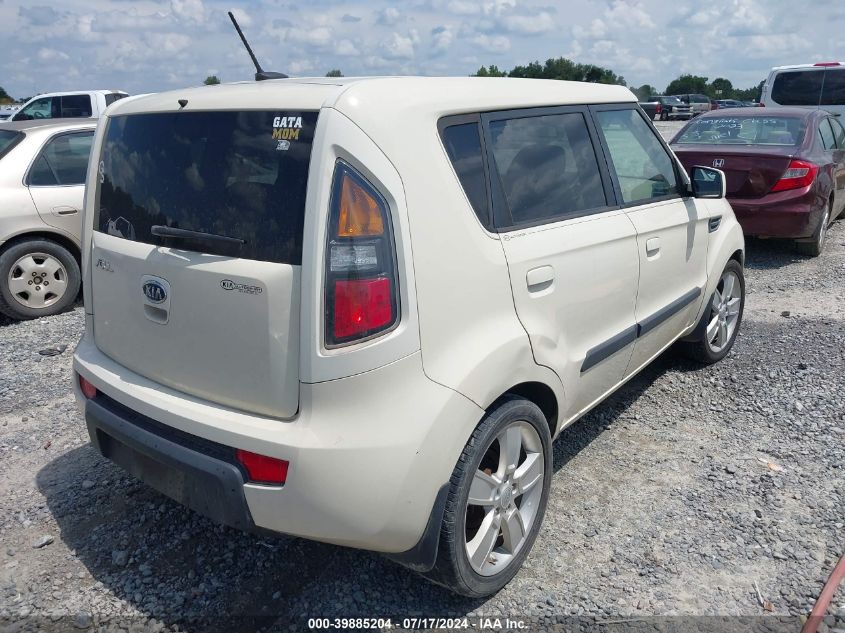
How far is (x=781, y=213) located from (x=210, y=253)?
21.4 feet

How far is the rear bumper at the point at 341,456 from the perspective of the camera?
2.17 m

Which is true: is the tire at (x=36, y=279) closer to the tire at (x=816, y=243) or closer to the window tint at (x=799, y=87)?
the tire at (x=816, y=243)

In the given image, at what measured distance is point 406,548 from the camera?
2.35 m

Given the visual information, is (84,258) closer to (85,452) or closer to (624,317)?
(85,452)

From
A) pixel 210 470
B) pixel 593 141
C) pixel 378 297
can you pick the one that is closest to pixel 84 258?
pixel 210 470

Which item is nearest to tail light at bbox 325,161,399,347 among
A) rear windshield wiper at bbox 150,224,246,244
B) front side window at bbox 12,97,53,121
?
rear windshield wiper at bbox 150,224,246,244

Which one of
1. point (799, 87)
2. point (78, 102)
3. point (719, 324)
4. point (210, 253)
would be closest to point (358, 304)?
point (210, 253)

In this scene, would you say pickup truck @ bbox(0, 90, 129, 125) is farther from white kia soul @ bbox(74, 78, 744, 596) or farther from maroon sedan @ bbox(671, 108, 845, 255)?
white kia soul @ bbox(74, 78, 744, 596)

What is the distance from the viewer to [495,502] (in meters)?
2.67

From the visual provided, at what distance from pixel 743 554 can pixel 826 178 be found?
6.04 metres

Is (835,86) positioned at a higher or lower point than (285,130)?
higher

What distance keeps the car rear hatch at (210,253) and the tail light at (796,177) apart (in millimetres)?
6418

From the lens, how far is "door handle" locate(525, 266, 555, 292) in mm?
2693

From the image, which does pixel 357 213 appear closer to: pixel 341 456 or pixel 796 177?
pixel 341 456
